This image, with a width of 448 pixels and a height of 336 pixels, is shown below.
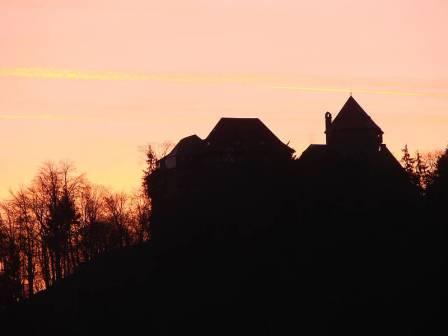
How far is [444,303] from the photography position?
44.4 metres

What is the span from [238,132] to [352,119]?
1539cm

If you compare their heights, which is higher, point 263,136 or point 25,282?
point 263,136

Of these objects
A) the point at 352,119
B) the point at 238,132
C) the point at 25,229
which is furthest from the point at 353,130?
the point at 25,229

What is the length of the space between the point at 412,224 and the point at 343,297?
249 inches

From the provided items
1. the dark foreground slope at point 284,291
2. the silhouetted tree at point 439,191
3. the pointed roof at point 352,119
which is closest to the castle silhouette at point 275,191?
the silhouetted tree at point 439,191

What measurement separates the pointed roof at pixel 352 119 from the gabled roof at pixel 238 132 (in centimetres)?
1121

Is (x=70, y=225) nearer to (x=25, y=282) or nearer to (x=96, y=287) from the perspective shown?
(x=25, y=282)

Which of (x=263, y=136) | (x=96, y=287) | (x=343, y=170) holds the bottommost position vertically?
(x=96, y=287)

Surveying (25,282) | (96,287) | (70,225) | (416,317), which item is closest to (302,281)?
(416,317)

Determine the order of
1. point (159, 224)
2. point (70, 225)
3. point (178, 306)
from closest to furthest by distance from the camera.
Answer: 1. point (178, 306)
2. point (159, 224)
3. point (70, 225)

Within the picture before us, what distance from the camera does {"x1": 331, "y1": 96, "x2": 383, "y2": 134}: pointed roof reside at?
83375 mm

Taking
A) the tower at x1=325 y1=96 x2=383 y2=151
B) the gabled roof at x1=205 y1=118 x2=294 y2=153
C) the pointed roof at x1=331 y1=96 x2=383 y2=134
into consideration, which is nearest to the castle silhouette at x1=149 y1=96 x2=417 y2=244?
the gabled roof at x1=205 y1=118 x2=294 y2=153

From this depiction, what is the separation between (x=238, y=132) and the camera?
73.2m

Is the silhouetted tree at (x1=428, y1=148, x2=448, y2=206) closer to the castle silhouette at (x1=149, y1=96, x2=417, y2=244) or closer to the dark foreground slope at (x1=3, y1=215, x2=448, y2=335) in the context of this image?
the castle silhouette at (x1=149, y1=96, x2=417, y2=244)
